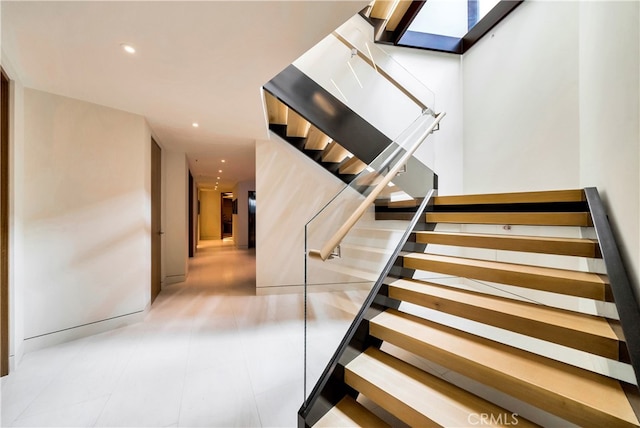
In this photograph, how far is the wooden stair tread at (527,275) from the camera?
1.52 metres

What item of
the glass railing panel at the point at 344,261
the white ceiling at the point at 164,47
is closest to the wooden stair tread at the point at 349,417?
the glass railing panel at the point at 344,261

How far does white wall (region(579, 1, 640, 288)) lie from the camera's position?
53.8 inches

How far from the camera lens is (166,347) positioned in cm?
265

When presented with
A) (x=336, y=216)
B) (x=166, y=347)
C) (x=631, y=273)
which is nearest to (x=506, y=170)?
(x=631, y=273)

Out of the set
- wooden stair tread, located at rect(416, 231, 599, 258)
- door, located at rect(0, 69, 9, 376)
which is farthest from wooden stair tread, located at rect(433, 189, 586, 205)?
door, located at rect(0, 69, 9, 376)

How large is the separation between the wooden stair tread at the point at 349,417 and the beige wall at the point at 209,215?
14007mm

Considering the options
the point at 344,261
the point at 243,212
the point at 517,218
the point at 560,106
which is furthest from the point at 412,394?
the point at 243,212

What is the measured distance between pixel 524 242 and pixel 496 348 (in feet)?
2.96

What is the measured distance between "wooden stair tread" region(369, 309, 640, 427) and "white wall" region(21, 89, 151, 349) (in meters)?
3.19

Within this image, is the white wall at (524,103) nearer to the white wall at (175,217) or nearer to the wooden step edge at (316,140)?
the wooden step edge at (316,140)

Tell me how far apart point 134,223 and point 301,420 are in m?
3.00

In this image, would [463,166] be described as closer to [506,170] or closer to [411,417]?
[506,170]

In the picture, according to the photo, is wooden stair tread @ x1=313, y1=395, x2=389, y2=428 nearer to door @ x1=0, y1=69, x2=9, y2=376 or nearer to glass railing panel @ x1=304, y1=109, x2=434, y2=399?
glass railing panel @ x1=304, y1=109, x2=434, y2=399

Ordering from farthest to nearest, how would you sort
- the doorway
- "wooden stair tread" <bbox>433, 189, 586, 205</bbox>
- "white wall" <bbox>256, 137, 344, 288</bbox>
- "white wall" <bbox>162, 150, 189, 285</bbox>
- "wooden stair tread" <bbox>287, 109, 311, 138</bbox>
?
the doorway
"white wall" <bbox>162, 150, 189, 285</bbox>
"white wall" <bbox>256, 137, 344, 288</bbox>
"wooden stair tread" <bbox>287, 109, 311, 138</bbox>
"wooden stair tread" <bbox>433, 189, 586, 205</bbox>
